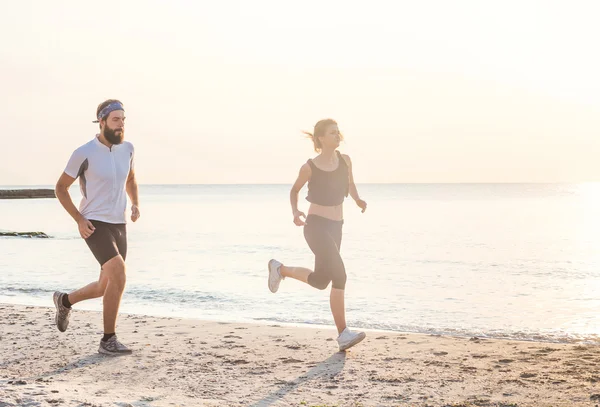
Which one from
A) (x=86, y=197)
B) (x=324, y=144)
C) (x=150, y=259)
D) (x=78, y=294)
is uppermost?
(x=324, y=144)

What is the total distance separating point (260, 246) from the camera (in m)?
23.1

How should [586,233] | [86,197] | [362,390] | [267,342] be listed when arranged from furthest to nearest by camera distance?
1. [586,233]
2. [267,342]
3. [86,197]
4. [362,390]

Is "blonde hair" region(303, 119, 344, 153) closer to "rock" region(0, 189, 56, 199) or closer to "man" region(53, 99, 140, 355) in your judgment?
"man" region(53, 99, 140, 355)

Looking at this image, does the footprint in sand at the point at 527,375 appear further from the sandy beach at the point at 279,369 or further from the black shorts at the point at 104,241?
the black shorts at the point at 104,241

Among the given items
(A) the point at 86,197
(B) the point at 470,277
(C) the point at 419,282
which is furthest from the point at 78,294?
(B) the point at 470,277

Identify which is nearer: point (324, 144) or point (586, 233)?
point (324, 144)

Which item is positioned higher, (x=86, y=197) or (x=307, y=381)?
(x=86, y=197)

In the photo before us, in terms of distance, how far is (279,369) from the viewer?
19.0ft

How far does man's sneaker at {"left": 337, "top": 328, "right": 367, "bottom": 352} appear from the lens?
6320mm

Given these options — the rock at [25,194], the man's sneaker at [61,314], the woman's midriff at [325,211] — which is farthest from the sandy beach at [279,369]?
the rock at [25,194]

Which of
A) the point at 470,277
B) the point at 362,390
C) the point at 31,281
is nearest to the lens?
the point at 362,390

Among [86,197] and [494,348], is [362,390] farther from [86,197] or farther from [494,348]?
[86,197]

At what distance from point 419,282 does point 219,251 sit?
8.55m

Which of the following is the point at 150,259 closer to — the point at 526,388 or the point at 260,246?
the point at 260,246
